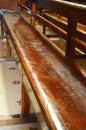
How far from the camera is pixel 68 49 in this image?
1713mm

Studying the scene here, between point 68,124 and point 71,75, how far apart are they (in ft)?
1.84

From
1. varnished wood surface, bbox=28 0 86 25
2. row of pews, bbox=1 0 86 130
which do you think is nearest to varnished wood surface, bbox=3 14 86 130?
row of pews, bbox=1 0 86 130

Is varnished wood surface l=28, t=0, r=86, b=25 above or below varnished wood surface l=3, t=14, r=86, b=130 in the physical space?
above

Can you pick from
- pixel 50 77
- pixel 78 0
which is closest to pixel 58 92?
pixel 50 77

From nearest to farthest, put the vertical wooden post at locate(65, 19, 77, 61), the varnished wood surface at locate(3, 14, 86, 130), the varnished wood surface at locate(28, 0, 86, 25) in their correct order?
the varnished wood surface at locate(3, 14, 86, 130) < the varnished wood surface at locate(28, 0, 86, 25) < the vertical wooden post at locate(65, 19, 77, 61)

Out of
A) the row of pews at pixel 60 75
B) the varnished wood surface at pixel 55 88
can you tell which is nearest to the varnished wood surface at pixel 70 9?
the row of pews at pixel 60 75

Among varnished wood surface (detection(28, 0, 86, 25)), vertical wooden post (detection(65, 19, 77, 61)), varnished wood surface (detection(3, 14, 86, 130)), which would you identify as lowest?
varnished wood surface (detection(3, 14, 86, 130))

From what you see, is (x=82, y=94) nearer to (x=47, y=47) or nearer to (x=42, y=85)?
(x=42, y=85)

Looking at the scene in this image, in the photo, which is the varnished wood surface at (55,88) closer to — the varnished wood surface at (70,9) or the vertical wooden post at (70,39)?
the vertical wooden post at (70,39)

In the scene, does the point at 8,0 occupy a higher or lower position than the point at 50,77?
lower

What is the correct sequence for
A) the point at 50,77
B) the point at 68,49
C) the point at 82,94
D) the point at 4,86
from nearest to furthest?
the point at 82,94 → the point at 50,77 → the point at 68,49 → the point at 4,86

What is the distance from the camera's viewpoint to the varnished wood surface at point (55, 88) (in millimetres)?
983

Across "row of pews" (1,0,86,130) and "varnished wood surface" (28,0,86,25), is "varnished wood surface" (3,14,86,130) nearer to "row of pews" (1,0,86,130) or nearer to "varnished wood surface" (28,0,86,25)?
"row of pews" (1,0,86,130)

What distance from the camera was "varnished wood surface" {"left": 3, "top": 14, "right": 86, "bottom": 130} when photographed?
983 millimetres
